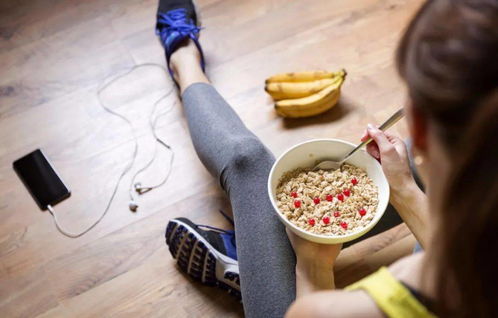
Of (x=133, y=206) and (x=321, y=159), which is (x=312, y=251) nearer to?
(x=321, y=159)

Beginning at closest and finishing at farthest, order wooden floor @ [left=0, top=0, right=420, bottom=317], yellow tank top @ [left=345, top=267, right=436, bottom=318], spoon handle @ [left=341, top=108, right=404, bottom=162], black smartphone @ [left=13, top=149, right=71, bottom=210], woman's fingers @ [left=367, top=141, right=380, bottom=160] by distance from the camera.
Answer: yellow tank top @ [left=345, top=267, right=436, bottom=318] → spoon handle @ [left=341, top=108, right=404, bottom=162] → woman's fingers @ [left=367, top=141, right=380, bottom=160] → wooden floor @ [left=0, top=0, right=420, bottom=317] → black smartphone @ [left=13, top=149, right=71, bottom=210]

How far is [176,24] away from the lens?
149 cm

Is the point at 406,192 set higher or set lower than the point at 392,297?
lower

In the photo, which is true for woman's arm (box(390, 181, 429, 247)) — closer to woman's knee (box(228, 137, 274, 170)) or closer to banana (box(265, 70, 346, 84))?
woman's knee (box(228, 137, 274, 170))

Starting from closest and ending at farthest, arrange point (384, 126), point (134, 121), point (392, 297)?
point (392, 297) < point (384, 126) < point (134, 121)

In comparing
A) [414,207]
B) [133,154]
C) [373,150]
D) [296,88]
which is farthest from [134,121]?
[414,207]

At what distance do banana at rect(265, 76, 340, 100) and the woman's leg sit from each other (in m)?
0.20

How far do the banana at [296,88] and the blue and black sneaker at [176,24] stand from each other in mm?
237

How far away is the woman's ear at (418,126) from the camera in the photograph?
1.60 feet

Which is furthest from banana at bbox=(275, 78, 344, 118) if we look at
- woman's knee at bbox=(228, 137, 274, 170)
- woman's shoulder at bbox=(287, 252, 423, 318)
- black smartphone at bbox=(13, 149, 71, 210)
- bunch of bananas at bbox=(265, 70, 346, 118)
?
woman's shoulder at bbox=(287, 252, 423, 318)

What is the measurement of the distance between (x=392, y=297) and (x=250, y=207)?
489 mm

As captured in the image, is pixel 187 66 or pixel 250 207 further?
pixel 187 66

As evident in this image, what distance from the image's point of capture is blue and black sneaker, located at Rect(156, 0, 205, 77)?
1.47 metres

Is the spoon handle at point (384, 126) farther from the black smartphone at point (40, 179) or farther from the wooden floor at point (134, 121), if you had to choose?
the black smartphone at point (40, 179)
